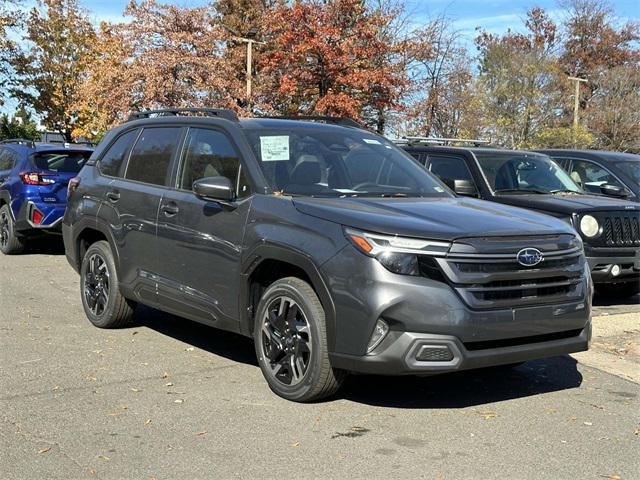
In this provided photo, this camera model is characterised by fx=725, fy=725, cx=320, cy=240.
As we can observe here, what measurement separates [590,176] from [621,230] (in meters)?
2.75

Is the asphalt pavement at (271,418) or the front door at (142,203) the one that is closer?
the asphalt pavement at (271,418)

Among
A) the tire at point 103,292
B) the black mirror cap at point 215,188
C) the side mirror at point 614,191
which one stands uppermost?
the black mirror cap at point 215,188

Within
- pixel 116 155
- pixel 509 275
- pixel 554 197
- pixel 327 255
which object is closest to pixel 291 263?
pixel 327 255

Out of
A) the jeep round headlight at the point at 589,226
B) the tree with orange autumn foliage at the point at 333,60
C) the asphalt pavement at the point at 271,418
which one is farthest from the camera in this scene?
the tree with orange autumn foliage at the point at 333,60

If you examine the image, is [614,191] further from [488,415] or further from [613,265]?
[488,415]

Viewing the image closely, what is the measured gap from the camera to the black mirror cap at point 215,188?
500cm

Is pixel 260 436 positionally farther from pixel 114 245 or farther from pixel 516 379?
pixel 114 245

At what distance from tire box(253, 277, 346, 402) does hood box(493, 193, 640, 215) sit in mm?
4487

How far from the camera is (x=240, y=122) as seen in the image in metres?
5.59

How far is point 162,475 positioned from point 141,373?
187 centimetres

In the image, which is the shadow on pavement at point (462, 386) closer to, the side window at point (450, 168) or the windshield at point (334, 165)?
the windshield at point (334, 165)

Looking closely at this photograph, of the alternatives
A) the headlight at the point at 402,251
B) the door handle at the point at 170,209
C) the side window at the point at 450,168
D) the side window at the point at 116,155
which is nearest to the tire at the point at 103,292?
the side window at the point at 116,155

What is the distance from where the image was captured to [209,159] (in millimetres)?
5629

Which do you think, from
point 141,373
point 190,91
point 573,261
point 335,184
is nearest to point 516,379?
point 573,261
